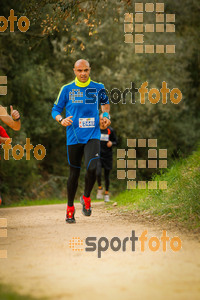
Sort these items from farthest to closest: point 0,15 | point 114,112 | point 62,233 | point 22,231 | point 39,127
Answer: point 114,112 < point 39,127 < point 0,15 < point 22,231 < point 62,233

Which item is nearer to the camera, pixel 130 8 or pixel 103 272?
pixel 103 272

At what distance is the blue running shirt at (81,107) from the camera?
8461mm

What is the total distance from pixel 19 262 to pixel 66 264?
540 mm

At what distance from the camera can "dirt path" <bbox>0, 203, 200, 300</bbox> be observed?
4410 mm

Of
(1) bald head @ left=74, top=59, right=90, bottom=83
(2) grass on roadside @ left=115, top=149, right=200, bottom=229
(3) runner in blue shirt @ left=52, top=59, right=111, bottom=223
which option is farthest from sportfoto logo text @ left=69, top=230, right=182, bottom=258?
(1) bald head @ left=74, top=59, right=90, bottom=83

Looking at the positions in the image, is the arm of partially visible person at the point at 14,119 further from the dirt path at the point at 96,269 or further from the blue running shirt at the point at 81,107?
the blue running shirt at the point at 81,107

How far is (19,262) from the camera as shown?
577 centimetres

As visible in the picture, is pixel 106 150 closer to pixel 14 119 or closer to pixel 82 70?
pixel 82 70

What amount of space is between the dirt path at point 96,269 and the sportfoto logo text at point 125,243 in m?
0.07

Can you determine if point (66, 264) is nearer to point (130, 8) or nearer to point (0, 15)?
point (130, 8)

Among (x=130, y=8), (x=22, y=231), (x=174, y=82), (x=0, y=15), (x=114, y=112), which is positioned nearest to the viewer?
(x=22, y=231)

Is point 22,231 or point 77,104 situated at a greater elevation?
point 77,104

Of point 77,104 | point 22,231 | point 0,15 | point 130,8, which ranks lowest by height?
point 22,231

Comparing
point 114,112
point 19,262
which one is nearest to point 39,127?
point 114,112
